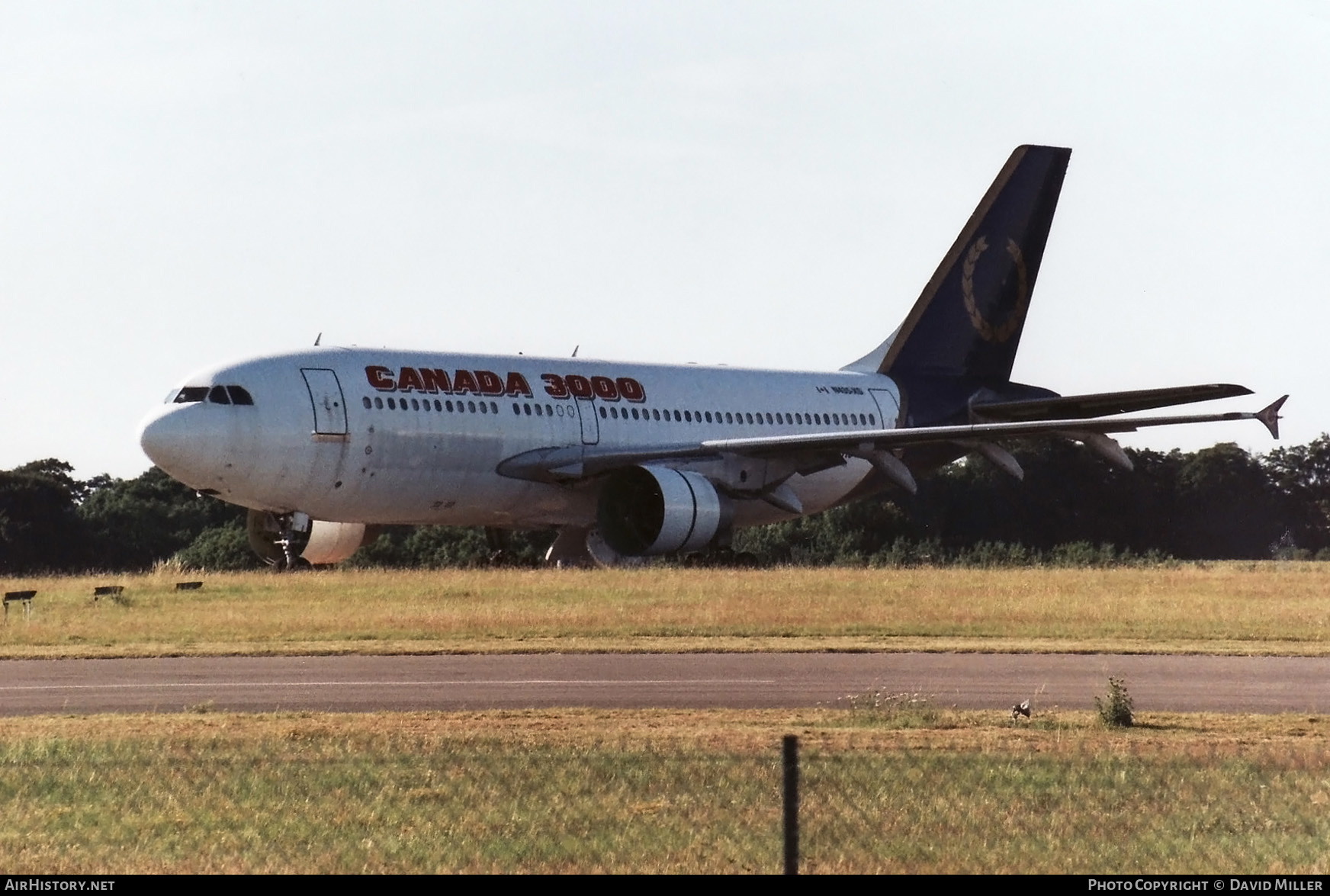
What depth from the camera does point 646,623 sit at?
2727 cm

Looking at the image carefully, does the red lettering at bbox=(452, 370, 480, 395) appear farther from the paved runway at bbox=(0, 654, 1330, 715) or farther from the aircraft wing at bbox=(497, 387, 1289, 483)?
the paved runway at bbox=(0, 654, 1330, 715)

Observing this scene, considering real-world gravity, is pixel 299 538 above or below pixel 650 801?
above

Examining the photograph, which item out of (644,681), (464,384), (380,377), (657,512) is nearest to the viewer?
(644,681)

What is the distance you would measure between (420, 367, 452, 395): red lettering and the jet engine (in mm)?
3151

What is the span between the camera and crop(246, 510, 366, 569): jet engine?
3691cm

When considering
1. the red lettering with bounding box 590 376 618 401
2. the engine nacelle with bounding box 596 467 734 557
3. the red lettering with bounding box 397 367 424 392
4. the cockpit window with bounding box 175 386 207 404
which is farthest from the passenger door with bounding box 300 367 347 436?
the red lettering with bounding box 590 376 618 401

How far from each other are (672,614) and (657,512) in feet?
31.9

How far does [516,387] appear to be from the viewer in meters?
38.5

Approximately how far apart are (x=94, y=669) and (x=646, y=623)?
25.0 feet

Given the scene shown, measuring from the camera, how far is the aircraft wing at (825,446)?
37.7 m

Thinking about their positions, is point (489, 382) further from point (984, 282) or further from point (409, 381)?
point (984, 282)

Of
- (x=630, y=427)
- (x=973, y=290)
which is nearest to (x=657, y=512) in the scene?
(x=630, y=427)
